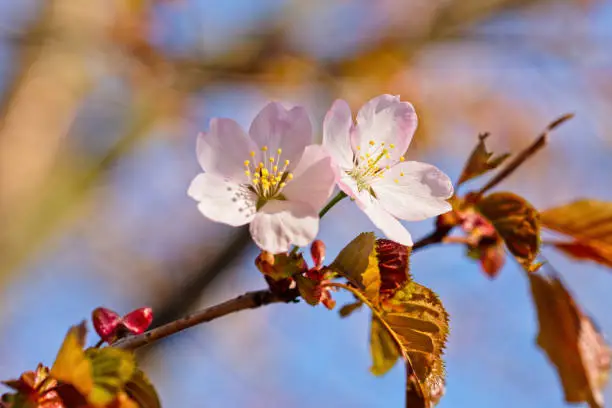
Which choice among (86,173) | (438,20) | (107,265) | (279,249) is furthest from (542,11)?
(279,249)

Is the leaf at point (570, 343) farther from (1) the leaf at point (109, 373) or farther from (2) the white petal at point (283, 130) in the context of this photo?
(1) the leaf at point (109, 373)

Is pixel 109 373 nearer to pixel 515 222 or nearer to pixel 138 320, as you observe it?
pixel 138 320

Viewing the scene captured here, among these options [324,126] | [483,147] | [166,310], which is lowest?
[166,310]

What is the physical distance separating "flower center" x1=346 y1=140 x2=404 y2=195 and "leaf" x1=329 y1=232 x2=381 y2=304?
152mm

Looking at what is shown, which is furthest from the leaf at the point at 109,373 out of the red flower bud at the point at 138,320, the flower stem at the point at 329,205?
the flower stem at the point at 329,205

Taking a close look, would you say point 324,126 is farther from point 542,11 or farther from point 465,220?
point 542,11

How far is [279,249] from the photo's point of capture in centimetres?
66

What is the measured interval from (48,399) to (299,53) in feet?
9.97

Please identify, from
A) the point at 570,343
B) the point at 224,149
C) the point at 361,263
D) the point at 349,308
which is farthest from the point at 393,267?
the point at 570,343

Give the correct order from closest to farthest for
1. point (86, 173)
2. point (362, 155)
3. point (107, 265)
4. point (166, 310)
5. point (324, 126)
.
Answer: point (324, 126) → point (362, 155) → point (166, 310) → point (86, 173) → point (107, 265)

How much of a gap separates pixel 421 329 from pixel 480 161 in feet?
0.96

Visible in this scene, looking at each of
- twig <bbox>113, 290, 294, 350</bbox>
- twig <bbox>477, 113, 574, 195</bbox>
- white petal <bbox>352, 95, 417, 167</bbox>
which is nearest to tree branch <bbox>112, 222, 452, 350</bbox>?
twig <bbox>113, 290, 294, 350</bbox>

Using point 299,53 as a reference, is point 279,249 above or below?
below

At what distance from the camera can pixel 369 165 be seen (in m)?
0.81
